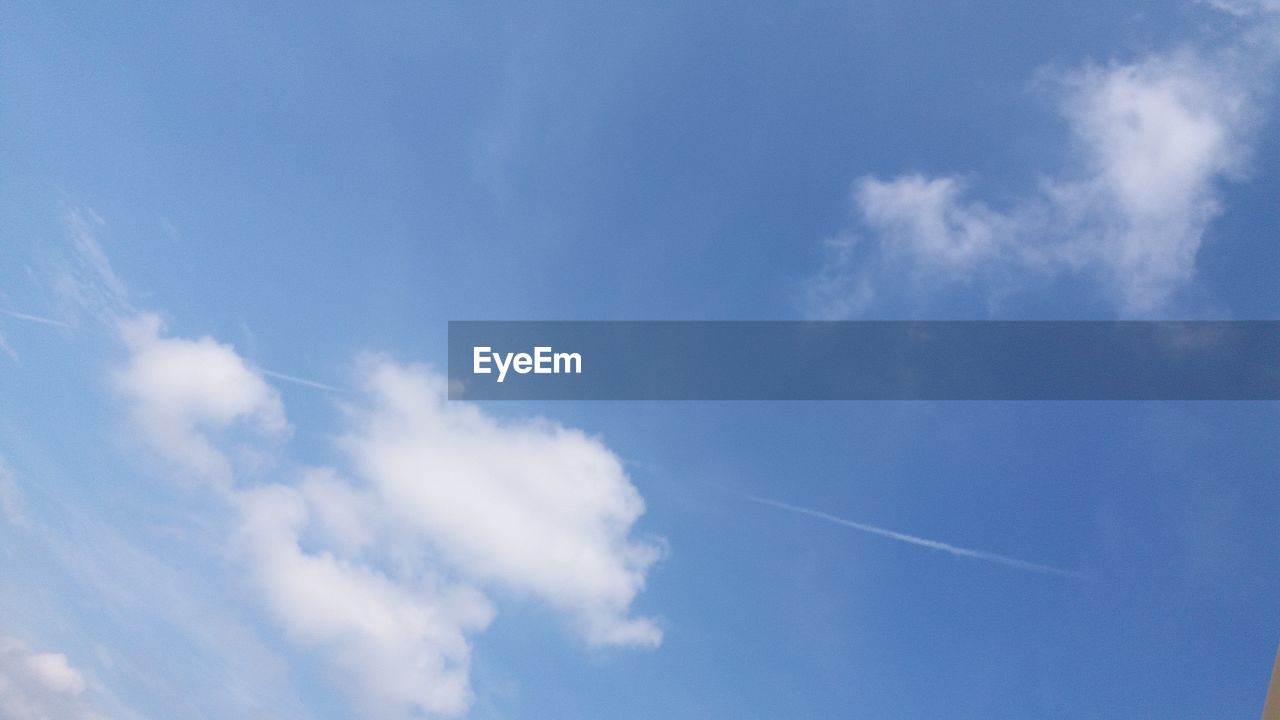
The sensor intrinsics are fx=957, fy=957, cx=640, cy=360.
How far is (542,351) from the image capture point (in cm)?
8238

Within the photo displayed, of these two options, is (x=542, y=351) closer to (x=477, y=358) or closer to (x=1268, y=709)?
(x=477, y=358)

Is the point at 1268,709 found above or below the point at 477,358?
below

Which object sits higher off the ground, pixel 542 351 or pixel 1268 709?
pixel 542 351

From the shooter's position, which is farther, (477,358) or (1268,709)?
(477,358)

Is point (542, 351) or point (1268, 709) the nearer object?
point (1268, 709)

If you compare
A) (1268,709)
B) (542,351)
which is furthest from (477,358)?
Answer: (1268,709)

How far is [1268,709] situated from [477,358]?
6019 centimetres

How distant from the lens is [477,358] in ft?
Answer: 267

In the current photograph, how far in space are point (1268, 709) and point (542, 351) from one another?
5646cm

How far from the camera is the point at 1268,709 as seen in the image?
184 feet
